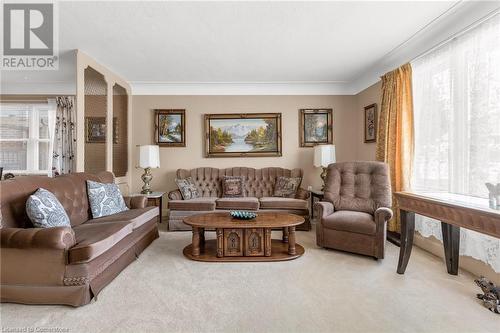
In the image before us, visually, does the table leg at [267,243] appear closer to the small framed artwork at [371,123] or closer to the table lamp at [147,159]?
the table lamp at [147,159]

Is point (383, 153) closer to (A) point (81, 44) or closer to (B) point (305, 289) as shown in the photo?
(B) point (305, 289)

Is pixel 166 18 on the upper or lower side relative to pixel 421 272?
upper

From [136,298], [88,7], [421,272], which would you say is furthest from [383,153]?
[88,7]

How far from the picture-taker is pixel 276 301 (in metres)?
2.12

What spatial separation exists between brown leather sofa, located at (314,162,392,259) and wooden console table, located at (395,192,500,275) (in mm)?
294

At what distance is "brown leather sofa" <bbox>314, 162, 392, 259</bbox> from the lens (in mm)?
2982

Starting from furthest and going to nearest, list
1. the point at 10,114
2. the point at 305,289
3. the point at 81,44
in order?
the point at 10,114 → the point at 81,44 → the point at 305,289

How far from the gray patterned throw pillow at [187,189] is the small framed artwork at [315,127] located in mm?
2358

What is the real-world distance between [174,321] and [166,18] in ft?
9.66

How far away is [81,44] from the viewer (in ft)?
11.2

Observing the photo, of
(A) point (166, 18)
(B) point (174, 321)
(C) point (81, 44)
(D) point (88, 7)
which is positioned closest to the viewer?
(B) point (174, 321)

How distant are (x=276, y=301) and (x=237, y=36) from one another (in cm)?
301

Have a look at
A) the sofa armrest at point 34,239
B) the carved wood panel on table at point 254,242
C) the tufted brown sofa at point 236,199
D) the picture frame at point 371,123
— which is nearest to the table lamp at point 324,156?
the tufted brown sofa at point 236,199

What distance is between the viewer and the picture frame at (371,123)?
14.8ft
